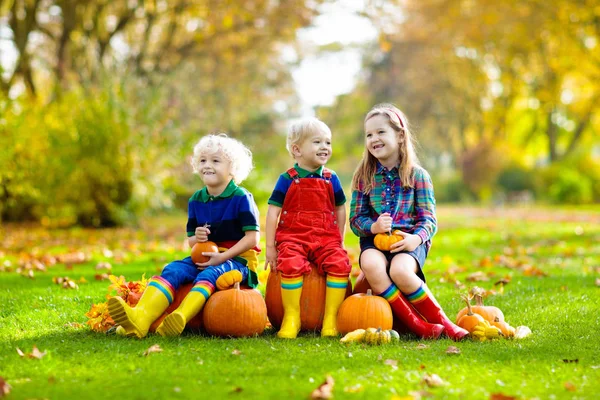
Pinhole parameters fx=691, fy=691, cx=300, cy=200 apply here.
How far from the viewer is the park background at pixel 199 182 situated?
379 cm

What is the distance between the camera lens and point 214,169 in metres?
5.06

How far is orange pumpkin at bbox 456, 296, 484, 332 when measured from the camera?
Result: 4621 mm

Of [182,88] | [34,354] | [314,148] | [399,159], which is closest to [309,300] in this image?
[314,148]

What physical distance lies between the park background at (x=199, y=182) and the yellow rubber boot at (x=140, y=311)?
0.18 metres

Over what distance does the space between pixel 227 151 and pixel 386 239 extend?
52.9 inches

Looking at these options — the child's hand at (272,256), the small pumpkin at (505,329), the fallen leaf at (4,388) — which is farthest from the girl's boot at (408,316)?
the fallen leaf at (4,388)

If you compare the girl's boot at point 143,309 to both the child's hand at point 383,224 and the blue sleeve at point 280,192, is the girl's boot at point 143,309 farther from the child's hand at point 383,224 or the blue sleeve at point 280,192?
the child's hand at point 383,224

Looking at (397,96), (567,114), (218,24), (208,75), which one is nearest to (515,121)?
(567,114)

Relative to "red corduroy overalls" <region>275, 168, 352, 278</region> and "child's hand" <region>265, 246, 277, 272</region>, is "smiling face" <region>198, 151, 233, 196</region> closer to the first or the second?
"red corduroy overalls" <region>275, 168, 352, 278</region>

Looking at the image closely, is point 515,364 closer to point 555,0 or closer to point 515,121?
point 555,0

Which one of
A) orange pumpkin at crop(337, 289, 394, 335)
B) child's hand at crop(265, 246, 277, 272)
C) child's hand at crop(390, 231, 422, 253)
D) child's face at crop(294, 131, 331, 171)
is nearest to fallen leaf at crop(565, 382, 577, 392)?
orange pumpkin at crop(337, 289, 394, 335)

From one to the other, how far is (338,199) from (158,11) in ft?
49.9

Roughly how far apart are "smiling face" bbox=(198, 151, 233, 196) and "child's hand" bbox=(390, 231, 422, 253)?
52.6 inches

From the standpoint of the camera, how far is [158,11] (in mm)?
18781
